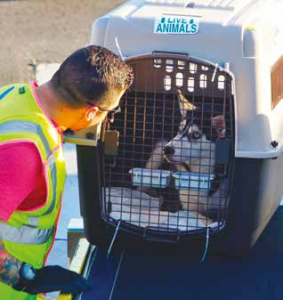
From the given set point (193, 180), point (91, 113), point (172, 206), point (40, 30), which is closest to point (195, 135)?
point (193, 180)

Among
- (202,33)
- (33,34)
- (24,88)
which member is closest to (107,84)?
(24,88)

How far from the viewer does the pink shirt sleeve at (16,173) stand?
1.67 metres

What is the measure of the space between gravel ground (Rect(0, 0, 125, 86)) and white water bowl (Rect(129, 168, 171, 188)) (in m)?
3.48

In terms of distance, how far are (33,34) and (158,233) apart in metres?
4.53

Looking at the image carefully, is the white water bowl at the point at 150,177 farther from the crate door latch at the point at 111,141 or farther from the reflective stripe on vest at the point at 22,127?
the reflective stripe on vest at the point at 22,127

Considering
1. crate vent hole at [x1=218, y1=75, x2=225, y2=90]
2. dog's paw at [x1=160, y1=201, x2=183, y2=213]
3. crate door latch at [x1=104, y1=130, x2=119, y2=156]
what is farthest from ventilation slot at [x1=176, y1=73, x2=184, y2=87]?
dog's paw at [x1=160, y1=201, x2=183, y2=213]

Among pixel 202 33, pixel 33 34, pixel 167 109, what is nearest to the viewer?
pixel 202 33

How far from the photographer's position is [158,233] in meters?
2.27

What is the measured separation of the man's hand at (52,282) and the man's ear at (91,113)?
1.37 feet

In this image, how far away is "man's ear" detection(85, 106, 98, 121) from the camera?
1810mm

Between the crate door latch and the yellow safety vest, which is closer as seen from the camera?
the yellow safety vest

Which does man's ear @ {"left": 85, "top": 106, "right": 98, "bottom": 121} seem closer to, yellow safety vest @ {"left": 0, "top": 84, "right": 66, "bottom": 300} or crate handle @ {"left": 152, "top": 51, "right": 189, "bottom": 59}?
yellow safety vest @ {"left": 0, "top": 84, "right": 66, "bottom": 300}

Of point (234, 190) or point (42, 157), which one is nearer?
point (42, 157)

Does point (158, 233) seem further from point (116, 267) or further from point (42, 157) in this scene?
point (42, 157)
